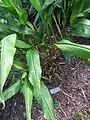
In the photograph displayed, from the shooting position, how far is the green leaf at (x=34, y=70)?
1406 mm

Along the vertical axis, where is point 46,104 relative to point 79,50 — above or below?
below

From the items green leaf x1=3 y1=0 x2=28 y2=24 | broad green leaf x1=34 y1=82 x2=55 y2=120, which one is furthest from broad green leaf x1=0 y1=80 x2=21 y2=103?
green leaf x1=3 y1=0 x2=28 y2=24

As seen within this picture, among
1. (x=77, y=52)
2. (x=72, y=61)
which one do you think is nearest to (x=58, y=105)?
(x=72, y=61)

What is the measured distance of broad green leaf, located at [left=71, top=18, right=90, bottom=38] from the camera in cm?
156

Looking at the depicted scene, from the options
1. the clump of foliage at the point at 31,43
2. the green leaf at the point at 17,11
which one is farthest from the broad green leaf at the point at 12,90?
the green leaf at the point at 17,11

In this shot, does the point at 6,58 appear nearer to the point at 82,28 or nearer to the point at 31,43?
the point at 31,43

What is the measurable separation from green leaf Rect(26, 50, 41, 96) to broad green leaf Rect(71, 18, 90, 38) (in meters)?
0.27

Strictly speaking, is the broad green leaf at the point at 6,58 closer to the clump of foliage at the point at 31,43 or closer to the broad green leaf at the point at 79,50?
the clump of foliage at the point at 31,43

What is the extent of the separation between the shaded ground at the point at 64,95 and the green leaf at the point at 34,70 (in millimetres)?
288

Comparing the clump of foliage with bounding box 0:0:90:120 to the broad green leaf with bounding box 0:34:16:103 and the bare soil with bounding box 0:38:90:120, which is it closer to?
the broad green leaf with bounding box 0:34:16:103

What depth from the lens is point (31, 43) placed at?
64.9 inches

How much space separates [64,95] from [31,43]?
0.36 meters

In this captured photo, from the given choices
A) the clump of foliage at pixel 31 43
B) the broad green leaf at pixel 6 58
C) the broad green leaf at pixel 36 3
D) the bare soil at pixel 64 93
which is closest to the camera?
the broad green leaf at pixel 6 58

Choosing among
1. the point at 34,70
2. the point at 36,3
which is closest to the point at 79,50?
the point at 34,70
